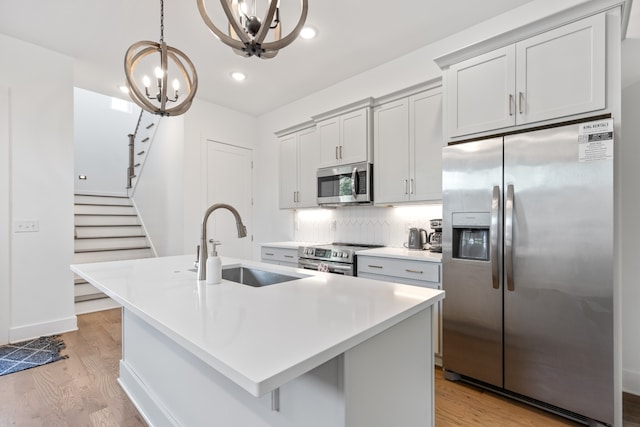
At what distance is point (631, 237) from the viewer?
82.4 inches

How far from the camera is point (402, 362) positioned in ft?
3.85

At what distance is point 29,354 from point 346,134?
3593 millimetres

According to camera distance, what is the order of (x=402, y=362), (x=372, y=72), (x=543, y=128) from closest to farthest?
1. (x=402, y=362)
2. (x=543, y=128)
3. (x=372, y=72)

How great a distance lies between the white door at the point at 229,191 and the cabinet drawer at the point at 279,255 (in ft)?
2.75

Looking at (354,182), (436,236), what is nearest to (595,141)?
(436,236)

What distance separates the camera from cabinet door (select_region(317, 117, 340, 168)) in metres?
3.42

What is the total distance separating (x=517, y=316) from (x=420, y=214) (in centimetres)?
134

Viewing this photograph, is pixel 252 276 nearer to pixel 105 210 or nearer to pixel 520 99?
pixel 520 99

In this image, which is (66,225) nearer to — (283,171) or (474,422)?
(283,171)

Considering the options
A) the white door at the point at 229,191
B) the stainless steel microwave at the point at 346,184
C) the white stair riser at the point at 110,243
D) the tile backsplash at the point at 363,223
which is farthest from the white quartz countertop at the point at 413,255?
the white stair riser at the point at 110,243

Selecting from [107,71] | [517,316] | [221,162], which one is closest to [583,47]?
[517,316]

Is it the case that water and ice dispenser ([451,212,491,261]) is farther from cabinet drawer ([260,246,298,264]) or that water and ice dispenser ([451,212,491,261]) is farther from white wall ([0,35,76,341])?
white wall ([0,35,76,341])

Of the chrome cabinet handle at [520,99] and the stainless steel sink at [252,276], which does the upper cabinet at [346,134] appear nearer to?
the chrome cabinet handle at [520,99]

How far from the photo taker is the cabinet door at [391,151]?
2887mm
